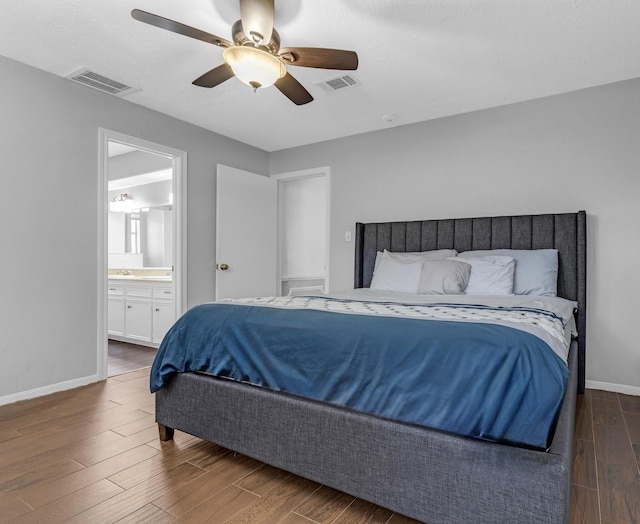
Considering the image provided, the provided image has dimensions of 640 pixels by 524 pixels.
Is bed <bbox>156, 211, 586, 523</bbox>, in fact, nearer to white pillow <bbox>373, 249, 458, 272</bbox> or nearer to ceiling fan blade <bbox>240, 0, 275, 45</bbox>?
ceiling fan blade <bbox>240, 0, 275, 45</bbox>

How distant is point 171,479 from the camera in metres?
1.84

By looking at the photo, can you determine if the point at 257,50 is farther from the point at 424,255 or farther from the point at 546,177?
the point at 546,177

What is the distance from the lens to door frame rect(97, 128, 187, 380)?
3.40 meters

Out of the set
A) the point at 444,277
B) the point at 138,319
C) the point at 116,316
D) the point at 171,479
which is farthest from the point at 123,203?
the point at 171,479

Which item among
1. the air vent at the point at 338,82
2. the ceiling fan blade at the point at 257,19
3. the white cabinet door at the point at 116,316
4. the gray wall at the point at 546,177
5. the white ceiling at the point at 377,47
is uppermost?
the white ceiling at the point at 377,47

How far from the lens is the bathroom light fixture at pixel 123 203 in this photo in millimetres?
6047

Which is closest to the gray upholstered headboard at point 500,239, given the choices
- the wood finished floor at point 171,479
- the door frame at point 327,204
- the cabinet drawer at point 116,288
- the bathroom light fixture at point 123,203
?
the door frame at point 327,204

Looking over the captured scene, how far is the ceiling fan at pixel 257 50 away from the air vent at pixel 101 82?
1.51 m

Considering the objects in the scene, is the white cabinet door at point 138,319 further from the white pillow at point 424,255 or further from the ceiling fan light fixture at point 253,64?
the ceiling fan light fixture at point 253,64

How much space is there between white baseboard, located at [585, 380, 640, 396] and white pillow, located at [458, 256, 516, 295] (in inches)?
44.2

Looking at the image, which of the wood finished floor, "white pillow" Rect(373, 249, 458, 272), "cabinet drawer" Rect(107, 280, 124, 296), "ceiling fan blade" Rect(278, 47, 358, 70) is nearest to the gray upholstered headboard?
"white pillow" Rect(373, 249, 458, 272)

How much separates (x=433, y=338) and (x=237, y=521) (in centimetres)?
104

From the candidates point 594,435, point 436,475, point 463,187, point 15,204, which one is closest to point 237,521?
point 436,475

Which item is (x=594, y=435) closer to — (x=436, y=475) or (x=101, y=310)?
(x=436, y=475)
